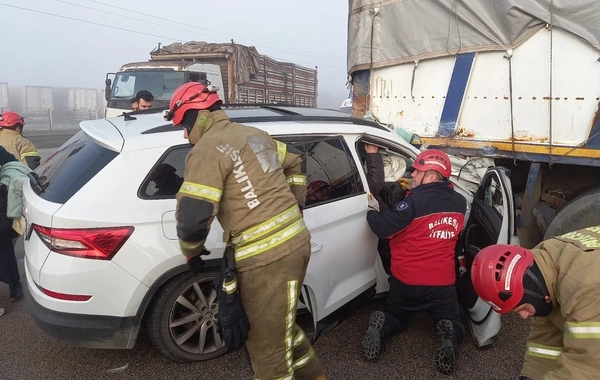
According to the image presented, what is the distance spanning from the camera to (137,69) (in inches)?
409

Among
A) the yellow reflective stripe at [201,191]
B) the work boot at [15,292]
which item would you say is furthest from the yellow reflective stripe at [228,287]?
the work boot at [15,292]

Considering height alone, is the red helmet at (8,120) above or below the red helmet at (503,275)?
above

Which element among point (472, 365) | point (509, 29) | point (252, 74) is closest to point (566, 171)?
point (509, 29)

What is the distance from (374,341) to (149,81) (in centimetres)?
899

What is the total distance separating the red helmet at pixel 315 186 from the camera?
3.10 meters

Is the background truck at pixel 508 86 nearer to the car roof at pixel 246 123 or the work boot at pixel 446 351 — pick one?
the car roof at pixel 246 123

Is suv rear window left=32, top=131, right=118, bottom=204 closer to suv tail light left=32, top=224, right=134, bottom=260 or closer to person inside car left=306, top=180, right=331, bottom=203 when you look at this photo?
suv tail light left=32, top=224, right=134, bottom=260

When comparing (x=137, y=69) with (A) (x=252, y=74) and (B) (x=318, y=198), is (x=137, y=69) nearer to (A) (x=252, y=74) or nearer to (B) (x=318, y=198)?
(A) (x=252, y=74)

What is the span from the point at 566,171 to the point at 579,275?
3227 millimetres

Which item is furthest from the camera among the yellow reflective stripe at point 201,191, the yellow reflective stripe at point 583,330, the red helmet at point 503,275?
the yellow reflective stripe at point 201,191

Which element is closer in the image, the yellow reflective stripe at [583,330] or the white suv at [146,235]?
the yellow reflective stripe at [583,330]

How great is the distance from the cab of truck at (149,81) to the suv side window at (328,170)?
7527mm

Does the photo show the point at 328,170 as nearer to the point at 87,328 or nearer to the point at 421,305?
the point at 421,305

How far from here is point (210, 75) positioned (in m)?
11.3
